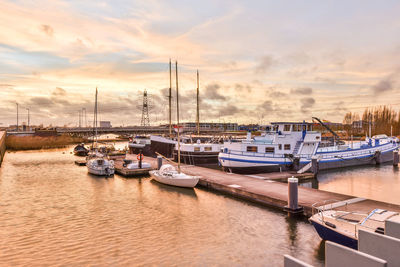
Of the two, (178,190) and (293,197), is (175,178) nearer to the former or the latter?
(178,190)

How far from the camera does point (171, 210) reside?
19328 mm

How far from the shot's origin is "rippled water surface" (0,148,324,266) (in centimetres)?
1217

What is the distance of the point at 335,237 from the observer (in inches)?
447

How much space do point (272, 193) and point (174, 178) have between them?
9.59 meters

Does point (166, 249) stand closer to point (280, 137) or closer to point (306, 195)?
point (306, 195)

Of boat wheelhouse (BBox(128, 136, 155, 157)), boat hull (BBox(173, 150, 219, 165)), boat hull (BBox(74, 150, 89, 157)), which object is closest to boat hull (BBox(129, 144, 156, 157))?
boat wheelhouse (BBox(128, 136, 155, 157))

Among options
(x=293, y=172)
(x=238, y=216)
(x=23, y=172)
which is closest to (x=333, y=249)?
(x=238, y=216)

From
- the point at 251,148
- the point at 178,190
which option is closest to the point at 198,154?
the point at 251,148

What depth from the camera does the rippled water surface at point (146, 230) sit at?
12.2 meters

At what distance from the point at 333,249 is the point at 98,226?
13704 millimetres

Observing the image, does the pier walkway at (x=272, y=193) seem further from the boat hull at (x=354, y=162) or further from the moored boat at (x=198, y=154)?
the boat hull at (x=354, y=162)

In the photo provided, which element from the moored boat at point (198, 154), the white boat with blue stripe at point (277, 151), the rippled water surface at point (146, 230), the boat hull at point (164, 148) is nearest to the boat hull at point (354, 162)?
the white boat with blue stripe at point (277, 151)

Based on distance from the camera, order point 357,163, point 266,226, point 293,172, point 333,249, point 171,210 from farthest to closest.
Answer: point 357,163, point 293,172, point 171,210, point 266,226, point 333,249

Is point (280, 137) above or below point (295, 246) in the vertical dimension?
above
